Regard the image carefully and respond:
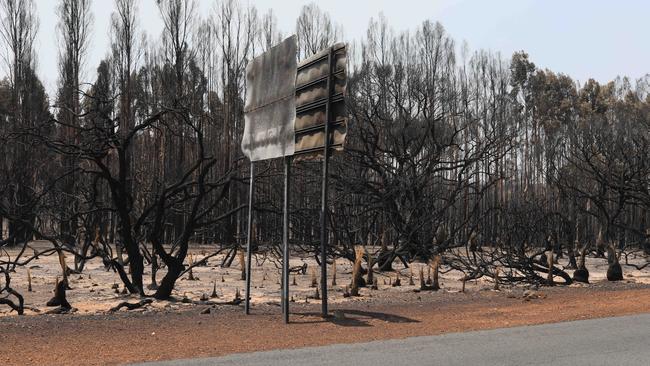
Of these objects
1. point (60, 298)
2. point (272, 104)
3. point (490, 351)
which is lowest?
point (490, 351)

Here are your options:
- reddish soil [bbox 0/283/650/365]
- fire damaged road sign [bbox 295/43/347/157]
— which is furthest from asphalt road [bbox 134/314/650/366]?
fire damaged road sign [bbox 295/43/347/157]

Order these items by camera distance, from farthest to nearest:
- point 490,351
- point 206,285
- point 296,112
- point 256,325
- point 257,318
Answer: point 206,285 → point 296,112 → point 257,318 → point 256,325 → point 490,351

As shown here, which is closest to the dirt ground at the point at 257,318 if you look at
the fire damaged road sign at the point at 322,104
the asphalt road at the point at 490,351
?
the asphalt road at the point at 490,351

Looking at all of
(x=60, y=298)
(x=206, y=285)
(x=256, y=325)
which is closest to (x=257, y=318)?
(x=256, y=325)

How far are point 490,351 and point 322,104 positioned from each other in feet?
16.7

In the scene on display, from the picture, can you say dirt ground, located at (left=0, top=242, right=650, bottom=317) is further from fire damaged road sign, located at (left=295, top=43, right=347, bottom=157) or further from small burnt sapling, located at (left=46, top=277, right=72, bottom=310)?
fire damaged road sign, located at (left=295, top=43, right=347, bottom=157)

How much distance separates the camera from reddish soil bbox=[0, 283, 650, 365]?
26.6 feet

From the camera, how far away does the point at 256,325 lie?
10484 mm

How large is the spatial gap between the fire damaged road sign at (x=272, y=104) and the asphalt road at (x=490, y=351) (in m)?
4.34

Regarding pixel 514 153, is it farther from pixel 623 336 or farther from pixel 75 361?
pixel 75 361

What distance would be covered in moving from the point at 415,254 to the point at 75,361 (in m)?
19.0

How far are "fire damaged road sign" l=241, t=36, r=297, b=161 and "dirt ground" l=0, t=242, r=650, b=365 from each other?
317 centimetres

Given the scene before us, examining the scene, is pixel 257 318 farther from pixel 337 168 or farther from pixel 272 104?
pixel 337 168

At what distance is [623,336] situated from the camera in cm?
894
